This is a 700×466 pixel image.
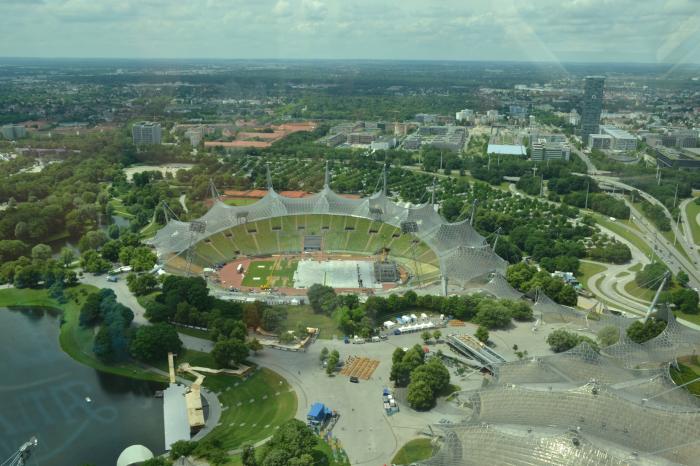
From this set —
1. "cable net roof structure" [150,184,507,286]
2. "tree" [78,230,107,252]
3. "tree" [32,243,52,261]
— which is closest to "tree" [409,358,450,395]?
"cable net roof structure" [150,184,507,286]

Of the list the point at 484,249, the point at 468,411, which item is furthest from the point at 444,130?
the point at 468,411

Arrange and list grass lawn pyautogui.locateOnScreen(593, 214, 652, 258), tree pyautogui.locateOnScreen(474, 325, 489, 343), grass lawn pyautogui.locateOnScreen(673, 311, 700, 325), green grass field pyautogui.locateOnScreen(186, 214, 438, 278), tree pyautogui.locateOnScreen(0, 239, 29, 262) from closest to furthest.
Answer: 1. tree pyautogui.locateOnScreen(474, 325, 489, 343)
2. grass lawn pyautogui.locateOnScreen(673, 311, 700, 325)
3. tree pyautogui.locateOnScreen(0, 239, 29, 262)
4. green grass field pyautogui.locateOnScreen(186, 214, 438, 278)
5. grass lawn pyautogui.locateOnScreen(593, 214, 652, 258)

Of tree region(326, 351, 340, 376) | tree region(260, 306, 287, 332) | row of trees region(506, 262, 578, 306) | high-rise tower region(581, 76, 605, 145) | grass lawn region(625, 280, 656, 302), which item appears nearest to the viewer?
tree region(326, 351, 340, 376)

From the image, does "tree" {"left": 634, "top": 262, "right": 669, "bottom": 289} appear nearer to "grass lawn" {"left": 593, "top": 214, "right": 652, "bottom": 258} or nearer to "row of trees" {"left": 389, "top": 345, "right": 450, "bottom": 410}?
"grass lawn" {"left": 593, "top": 214, "right": 652, "bottom": 258}

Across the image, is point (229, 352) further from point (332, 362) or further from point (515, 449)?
point (515, 449)

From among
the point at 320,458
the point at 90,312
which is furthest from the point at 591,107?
the point at 320,458

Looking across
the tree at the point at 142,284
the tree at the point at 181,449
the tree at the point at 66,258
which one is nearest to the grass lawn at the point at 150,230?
the tree at the point at 66,258

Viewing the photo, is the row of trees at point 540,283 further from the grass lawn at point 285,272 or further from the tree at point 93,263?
the tree at point 93,263
